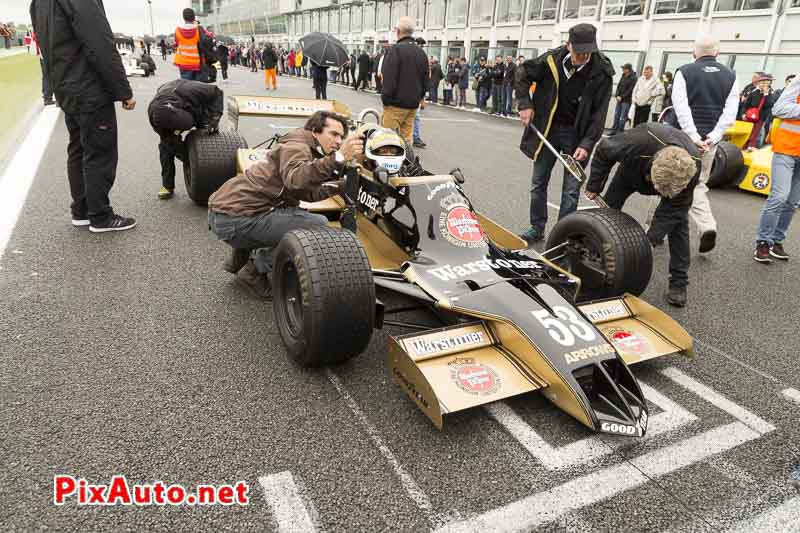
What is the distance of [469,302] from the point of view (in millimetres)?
2850

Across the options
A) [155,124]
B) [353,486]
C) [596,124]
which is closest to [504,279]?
[353,486]

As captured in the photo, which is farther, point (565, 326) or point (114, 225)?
point (114, 225)

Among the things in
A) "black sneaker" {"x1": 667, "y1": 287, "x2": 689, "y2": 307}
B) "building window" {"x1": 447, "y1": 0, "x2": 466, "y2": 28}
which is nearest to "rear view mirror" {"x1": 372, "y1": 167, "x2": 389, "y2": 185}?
"black sneaker" {"x1": 667, "y1": 287, "x2": 689, "y2": 307}

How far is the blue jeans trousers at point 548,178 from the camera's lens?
4918mm

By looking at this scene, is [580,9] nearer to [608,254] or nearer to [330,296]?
[608,254]

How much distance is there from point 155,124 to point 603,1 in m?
23.5

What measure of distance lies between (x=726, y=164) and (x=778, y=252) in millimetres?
3301

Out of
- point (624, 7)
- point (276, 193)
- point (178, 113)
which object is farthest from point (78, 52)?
point (624, 7)

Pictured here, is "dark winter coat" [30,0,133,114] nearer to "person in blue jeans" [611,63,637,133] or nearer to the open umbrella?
the open umbrella

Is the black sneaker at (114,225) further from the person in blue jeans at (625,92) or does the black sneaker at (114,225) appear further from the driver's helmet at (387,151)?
the person in blue jeans at (625,92)

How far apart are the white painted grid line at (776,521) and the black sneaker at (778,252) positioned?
391 cm

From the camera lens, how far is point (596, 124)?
186 inches

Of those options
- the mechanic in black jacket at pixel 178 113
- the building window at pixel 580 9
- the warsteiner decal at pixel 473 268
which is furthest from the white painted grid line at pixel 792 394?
the building window at pixel 580 9

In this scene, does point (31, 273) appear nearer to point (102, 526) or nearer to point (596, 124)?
point (102, 526)
